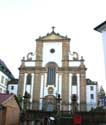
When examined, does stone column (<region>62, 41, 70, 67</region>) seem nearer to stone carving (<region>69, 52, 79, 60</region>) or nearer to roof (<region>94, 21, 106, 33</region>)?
stone carving (<region>69, 52, 79, 60</region>)

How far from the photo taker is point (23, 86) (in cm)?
4656

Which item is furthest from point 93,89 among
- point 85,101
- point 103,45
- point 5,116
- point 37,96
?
point 103,45

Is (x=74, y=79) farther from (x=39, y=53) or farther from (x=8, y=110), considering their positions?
(x=8, y=110)

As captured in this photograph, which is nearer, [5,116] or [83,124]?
[5,116]

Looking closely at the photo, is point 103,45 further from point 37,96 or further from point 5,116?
point 37,96

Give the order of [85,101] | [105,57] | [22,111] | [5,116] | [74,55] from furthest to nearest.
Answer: [74,55] → [85,101] → [22,111] → [5,116] → [105,57]

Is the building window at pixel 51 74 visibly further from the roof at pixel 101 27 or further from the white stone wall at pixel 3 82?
the roof at pixel 101 27

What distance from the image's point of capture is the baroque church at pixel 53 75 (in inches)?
1768

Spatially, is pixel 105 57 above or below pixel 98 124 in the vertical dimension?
above

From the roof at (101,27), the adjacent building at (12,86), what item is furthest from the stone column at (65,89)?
the roof at (101,27)

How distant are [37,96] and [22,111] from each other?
1648 centimetres

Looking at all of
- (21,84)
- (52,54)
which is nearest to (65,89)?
(52,54)

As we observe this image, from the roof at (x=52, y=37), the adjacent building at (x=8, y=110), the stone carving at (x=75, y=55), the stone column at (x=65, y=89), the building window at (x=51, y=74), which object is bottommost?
the adjacent building at (x=8, y=110)

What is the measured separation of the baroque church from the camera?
4491 centimetres
